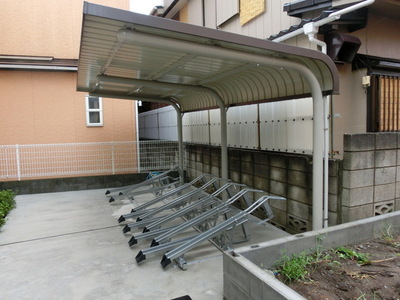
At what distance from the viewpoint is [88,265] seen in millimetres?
3381

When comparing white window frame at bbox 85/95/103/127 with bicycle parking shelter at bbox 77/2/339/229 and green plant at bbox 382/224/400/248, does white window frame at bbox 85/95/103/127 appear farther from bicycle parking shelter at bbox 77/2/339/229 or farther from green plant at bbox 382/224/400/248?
green plant at bbox 382/224/400/248

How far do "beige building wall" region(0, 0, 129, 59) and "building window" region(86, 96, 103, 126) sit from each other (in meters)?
1.28

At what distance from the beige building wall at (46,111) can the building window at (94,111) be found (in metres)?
0.11

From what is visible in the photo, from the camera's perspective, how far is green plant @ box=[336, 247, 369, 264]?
2.79 meters

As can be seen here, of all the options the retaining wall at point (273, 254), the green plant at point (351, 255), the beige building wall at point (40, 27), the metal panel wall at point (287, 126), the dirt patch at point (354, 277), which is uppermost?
the beige building wall at point (40, 27)

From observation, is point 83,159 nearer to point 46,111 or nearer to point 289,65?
point 46,111

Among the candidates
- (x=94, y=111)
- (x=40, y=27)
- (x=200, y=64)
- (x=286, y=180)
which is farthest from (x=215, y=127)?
(x=40, y=27)

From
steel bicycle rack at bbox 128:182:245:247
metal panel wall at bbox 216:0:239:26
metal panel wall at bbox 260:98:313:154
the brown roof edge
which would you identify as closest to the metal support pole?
the brown roof edge

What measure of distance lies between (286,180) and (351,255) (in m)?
1.54

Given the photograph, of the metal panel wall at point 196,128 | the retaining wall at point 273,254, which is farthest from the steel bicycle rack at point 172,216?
the metal panel wall at point 196,128

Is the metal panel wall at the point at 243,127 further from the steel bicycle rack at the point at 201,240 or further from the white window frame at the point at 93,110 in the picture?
the white window frame at the point at 93,110

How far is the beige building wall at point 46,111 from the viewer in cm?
748

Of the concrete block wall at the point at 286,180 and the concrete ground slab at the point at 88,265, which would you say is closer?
the concrete ground slab at the point at 88,265

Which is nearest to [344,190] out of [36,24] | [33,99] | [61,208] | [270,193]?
[270,193]
